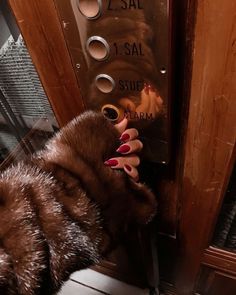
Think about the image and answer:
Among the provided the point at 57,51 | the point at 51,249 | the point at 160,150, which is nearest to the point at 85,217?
the point at 51,249

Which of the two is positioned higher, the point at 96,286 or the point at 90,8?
the point at 90,8

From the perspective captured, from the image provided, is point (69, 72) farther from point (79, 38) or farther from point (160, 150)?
point (160, 150)

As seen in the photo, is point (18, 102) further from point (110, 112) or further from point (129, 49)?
point (129, 49)

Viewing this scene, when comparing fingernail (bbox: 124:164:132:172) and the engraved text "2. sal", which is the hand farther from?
the engraved text "2. sal"

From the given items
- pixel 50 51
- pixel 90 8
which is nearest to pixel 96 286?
pixel 50 51

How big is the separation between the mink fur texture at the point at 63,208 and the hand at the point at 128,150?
0.6 inches

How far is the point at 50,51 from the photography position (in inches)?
21.4

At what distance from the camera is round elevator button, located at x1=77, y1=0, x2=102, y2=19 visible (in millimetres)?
406

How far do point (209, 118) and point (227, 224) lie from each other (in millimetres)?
432

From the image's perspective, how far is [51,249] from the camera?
15.8 inches

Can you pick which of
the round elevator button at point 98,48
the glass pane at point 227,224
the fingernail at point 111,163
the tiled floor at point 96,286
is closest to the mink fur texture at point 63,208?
the fingernail at point 111,163

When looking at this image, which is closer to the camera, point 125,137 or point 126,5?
point 126,5

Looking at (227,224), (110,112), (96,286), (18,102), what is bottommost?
(96,286)

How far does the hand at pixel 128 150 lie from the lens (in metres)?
0.52
